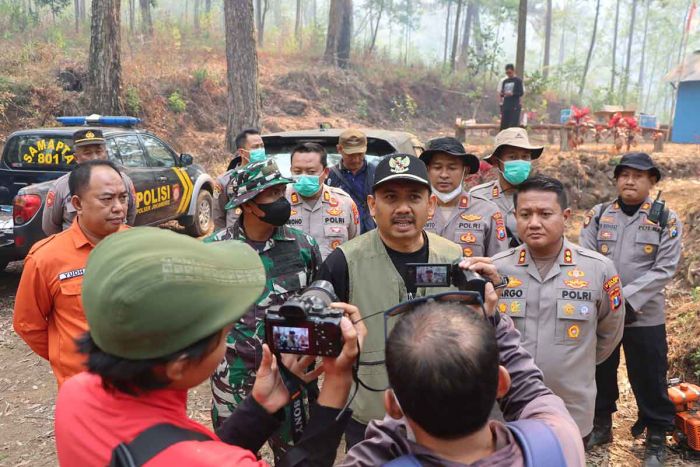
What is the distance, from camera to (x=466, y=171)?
407 centimetres

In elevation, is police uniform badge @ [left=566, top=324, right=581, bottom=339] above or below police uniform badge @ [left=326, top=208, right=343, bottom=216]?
below

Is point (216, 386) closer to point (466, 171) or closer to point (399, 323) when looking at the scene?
point (399, 323)

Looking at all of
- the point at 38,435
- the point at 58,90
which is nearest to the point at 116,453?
the point at 38,435

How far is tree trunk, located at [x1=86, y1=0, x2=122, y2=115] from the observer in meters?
10.6

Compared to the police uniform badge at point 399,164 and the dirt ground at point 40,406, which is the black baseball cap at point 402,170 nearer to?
the police uniform badge at point 399,164

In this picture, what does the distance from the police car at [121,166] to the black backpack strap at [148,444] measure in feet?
17.8

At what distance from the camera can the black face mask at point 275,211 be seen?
238cm

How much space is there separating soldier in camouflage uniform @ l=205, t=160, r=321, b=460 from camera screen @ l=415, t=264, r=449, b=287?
2.56ft

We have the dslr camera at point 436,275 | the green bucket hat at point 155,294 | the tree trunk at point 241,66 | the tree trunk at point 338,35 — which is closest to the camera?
the green bucket hat at point 155,294

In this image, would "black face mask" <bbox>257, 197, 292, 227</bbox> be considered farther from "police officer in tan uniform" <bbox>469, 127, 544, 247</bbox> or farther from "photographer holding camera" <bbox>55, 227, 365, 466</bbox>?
"police officer in tan uniform" <bbox>469, 127, 544, 247</bbox>

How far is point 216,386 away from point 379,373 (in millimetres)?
778

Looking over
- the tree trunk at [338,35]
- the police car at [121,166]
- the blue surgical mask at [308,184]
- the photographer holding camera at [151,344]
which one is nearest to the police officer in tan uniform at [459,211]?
the blue surgical mask at [308,184]

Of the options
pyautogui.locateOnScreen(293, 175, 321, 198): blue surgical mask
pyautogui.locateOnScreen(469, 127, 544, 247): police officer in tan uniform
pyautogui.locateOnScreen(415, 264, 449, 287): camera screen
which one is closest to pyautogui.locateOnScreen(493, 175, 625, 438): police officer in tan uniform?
pyautogui.locateOnScreen(415, 264, 449, 287): camera screen

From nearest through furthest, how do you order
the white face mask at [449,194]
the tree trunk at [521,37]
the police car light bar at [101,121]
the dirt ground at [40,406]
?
the dirt ground at [40,406] → the white face mask at [449,194] → the police car light bar at [101,121] → the tree trunk at [521,37]
